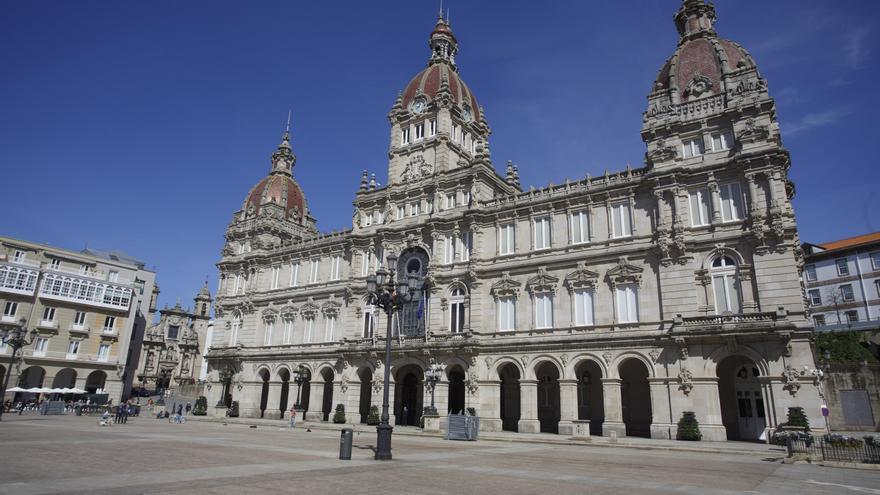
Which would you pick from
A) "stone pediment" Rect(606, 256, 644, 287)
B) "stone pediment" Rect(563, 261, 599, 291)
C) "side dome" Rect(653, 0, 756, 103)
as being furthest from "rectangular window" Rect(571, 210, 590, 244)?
"side dome" Rect(653, 0, 756, 103)

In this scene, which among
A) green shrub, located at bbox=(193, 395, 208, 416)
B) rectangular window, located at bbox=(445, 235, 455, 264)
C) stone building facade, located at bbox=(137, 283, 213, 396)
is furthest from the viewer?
stone building facade, located at bbox=(137, 283, 213, 396)

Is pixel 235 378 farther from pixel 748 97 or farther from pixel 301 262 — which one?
pixel 748 97

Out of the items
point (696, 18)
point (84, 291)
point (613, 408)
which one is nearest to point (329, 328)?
point (613, 408)

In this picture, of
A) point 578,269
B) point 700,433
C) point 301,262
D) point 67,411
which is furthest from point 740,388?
point 67,411

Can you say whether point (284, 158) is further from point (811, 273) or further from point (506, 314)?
point (811, 273)

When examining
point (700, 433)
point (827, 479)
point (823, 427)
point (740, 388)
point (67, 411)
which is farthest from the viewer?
point (67, 411)

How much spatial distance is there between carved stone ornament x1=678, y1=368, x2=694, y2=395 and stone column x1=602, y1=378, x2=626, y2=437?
393cm

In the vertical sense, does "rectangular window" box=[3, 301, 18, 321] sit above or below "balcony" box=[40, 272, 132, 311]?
below

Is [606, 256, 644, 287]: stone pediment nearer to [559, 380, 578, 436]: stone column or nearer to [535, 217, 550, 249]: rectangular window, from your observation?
[535, 217, 550, 249]: rectangular window

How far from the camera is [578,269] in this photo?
3856cm

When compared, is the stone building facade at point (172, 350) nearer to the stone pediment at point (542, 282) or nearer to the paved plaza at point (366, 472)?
the stone pediment at point (542, 282)

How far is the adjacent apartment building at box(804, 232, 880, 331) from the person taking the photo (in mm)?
A: 59709

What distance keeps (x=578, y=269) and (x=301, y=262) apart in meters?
31.3

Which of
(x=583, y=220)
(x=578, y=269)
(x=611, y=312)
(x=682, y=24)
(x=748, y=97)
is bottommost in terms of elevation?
(x=611, y=312)
